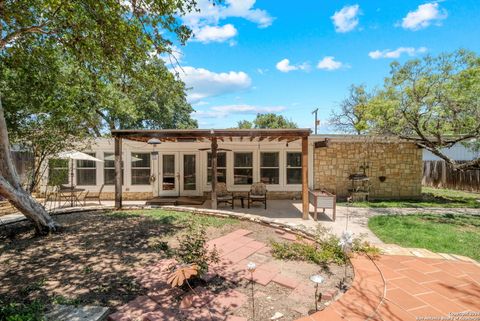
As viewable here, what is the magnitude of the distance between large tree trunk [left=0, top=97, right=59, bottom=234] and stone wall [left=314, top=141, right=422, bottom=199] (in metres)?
9.32

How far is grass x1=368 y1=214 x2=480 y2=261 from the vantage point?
4.51m

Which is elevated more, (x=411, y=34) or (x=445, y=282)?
(x=411, y=34)

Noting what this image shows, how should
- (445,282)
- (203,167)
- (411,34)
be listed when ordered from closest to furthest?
(445,282) < (411,34) < (203,167)

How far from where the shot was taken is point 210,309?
2561 mm

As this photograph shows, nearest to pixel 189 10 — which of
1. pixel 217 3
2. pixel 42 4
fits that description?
pixel 217 3

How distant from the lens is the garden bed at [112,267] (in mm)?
2750

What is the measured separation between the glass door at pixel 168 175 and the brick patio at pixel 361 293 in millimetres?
7083

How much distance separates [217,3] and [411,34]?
8338 millimetres

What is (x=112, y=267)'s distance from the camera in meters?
3.58

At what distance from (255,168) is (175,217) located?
472 centimetres

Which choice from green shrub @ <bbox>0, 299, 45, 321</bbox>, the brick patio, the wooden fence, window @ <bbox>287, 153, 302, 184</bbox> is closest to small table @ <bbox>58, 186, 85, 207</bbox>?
the brick patio

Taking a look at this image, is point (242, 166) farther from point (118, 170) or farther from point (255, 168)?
point (118, 170)

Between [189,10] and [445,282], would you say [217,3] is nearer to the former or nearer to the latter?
[189,10]

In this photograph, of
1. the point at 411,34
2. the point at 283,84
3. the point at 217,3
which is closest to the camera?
the point at 217,3
